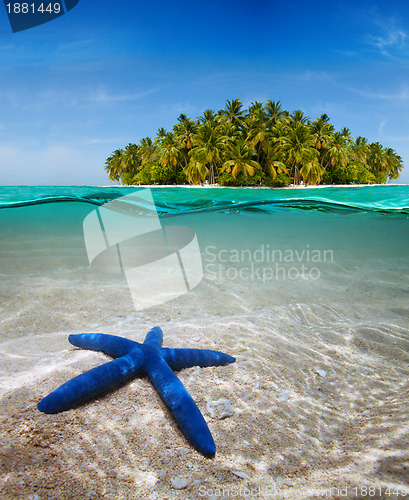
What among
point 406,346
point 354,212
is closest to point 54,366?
point 406,346

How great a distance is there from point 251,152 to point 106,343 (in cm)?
3541

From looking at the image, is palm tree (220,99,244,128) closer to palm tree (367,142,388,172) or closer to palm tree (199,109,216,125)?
palm tree (199,109,216,125)

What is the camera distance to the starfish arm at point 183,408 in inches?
63.5

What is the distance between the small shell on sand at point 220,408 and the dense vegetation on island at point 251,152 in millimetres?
29054

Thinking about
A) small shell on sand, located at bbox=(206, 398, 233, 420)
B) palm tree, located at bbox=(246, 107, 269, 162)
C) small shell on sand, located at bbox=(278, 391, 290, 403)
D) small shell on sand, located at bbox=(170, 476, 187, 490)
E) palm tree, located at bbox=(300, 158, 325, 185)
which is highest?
palm tree, located at bbox=(246, 107, 269, 162)

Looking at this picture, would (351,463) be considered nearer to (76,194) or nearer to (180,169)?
(76,194)

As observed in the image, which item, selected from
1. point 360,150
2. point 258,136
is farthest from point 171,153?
point 360,150

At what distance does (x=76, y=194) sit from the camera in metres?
14.3

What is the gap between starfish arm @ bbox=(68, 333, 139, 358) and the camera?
7.95 ft

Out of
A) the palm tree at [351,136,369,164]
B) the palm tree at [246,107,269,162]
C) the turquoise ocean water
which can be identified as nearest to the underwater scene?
the turquoise ocean water

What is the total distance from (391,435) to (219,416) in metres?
A: 1.17

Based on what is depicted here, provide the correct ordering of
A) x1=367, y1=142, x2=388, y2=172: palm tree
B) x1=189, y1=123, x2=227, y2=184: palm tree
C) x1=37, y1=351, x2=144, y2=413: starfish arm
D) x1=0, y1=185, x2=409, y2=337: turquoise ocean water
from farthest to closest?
x1=367, y1=142, x2=388, y2=172: palm tree < x1=189, y1=123, x2=227, y2=184: palm tree < x1=0, y1=185, x2=409, y2=337: turquoise ocean water < x1=37, y1=351, x2=144, y2=413: starfish arm

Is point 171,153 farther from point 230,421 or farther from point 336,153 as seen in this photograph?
point 230,421

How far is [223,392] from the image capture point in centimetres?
228
